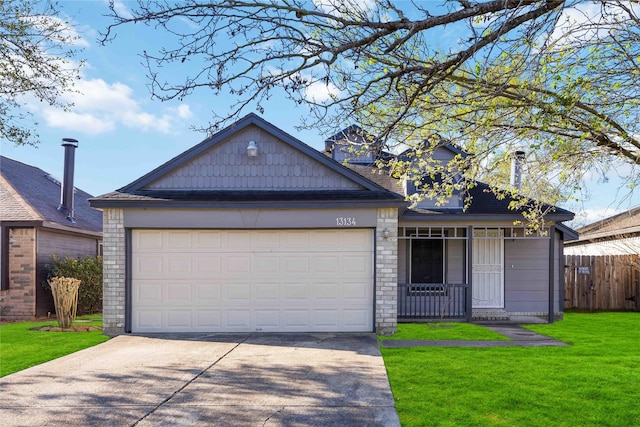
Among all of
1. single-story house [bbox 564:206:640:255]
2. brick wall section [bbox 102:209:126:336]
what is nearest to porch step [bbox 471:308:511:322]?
single-story house [bbox 564:206:640:255]

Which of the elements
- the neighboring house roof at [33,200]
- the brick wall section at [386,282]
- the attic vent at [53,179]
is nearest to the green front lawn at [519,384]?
the brick wall section at [386,282]

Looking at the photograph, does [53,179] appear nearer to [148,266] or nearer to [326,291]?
Result: [148,266]

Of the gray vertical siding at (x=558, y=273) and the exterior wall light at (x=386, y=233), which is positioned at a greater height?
the exterior wall light at (x=386, y=233)

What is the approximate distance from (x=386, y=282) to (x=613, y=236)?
43.8 feet

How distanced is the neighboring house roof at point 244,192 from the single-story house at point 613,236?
9450mm

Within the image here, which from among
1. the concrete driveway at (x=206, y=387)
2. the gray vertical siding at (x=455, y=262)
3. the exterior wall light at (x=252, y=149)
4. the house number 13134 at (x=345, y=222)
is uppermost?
the exterior wall light at (x=252, y=149)

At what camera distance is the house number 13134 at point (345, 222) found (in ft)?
32.4

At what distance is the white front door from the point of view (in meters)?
12.8

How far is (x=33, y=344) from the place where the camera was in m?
9.09

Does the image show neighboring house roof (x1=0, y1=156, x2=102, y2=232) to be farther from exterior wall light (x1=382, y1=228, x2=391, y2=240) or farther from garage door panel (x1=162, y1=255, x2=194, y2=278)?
exterior wall light (x1=382, y1=228, x2=391, y2=240)

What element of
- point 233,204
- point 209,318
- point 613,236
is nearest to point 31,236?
point 209,318

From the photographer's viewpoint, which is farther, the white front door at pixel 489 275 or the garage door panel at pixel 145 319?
the white front door at pixel 489 275

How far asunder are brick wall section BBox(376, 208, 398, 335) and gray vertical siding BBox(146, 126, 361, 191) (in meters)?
1.76

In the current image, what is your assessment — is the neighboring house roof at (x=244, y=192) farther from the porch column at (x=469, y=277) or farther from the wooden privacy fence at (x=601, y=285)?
the wooden privacy fence at (x=601, y=285)
